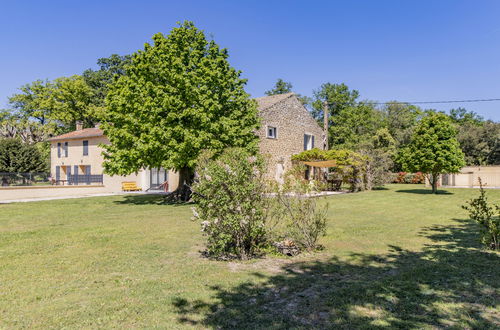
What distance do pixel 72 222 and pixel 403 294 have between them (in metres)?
10.9

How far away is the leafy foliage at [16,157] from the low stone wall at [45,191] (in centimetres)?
1059

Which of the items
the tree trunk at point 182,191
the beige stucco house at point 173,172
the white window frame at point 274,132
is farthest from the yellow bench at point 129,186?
the white window frame at point 274,132

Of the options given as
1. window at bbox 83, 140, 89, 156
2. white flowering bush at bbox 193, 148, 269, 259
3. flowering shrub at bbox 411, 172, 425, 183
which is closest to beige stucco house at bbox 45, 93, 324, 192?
window at bbox 83, 140, 89, 156

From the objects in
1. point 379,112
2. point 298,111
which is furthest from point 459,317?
point 379,112

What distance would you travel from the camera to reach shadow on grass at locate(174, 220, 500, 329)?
3.62 m

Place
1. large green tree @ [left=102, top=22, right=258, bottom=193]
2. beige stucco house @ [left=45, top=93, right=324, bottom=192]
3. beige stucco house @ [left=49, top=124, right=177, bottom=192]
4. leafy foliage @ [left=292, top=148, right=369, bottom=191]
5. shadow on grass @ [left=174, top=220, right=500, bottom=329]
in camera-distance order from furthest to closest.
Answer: beige stucco house @ [left=49, top=124, right=177, bottom=192], beige stucco house @ [left=45, top=93, right=324, bottom=192], leafy foliage @ [left=292, top=148, right=369, bottom=191], large green tree @ [left=102, top=22, right=258, bottom=193], shadow on grass @ [left=174, top=220, right=500, bottom=329]

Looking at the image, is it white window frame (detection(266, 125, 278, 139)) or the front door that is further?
the front door

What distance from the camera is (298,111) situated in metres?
28.5

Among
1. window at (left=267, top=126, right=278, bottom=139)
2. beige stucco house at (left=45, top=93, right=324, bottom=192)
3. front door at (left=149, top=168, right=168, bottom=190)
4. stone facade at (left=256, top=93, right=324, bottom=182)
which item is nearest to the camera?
stone facade at (left=256, top=93, right=324, bottom=182)

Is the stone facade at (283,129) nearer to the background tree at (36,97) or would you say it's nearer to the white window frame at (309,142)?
the white window frame at (309,142)

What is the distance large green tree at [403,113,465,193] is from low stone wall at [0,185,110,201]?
963 inches

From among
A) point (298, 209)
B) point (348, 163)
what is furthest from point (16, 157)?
point (298, 209)

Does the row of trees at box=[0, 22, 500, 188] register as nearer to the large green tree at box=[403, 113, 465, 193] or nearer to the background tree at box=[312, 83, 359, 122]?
the large green tree at box=[403, 113, 465, 193]

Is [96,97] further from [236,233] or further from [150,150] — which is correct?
[236,233]
